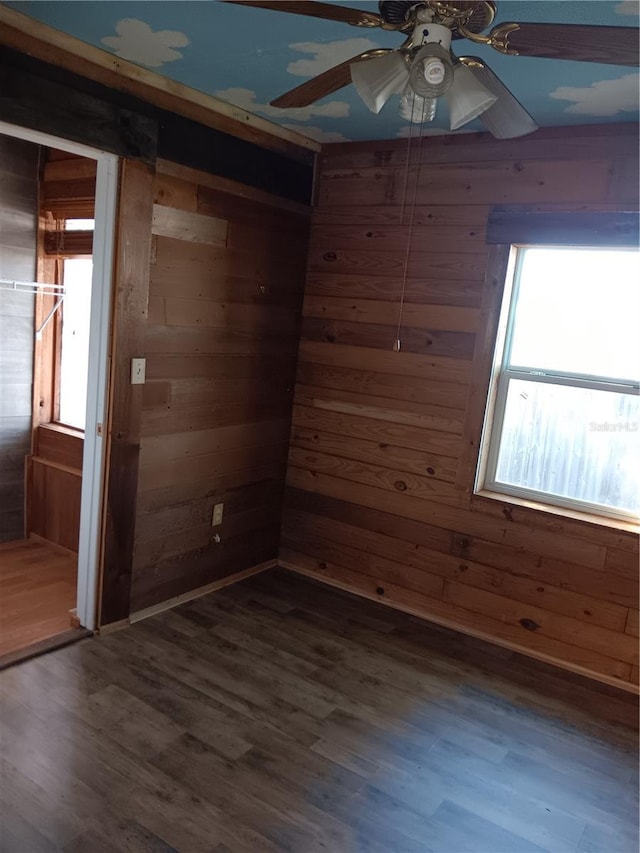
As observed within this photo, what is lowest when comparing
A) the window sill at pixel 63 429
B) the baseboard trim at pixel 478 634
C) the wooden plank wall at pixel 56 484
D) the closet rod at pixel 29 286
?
the baseboard trim at pixel 478 634

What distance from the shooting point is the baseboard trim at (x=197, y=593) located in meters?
3.15

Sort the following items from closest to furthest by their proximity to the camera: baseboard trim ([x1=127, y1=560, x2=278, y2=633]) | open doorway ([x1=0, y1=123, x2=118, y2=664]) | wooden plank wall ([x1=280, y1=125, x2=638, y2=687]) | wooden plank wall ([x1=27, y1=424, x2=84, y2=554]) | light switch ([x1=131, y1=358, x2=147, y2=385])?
1. light switch ([x1=131, y1=358, x2=147, y2=385])
2. wooden plank wall ([x1=280, y1=125, x2=638, y2=687])
3. baseboard trim ([x1=127, y1=560, x2=278, y2=633])
4. open doorway ([x1=0, y1=123, x2=118, y2=664])
5. wooden plank wall ([x1=27, y1=424, x2=84, y2=554])

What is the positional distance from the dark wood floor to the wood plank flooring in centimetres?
26

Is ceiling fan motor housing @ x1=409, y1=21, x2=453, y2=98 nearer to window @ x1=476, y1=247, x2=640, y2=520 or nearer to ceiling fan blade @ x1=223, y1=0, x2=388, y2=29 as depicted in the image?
ceiling fan blade @ x1=223, y1=0, x2=388, y2=29

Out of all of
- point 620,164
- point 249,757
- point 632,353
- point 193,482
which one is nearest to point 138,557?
point 193,482

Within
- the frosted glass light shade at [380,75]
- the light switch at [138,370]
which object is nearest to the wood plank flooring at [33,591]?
the light switch at [138,370]

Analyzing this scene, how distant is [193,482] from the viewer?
3307 mm

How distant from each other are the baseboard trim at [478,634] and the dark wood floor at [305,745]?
64mm

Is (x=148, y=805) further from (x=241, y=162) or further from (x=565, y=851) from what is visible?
(x=241, y=162)

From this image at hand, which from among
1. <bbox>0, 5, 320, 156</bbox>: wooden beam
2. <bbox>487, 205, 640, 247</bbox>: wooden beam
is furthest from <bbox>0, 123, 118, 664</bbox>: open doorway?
<bbox>487, 205, 640, 247</bbox>: wooden beam

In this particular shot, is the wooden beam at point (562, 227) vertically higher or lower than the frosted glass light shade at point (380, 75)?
lower

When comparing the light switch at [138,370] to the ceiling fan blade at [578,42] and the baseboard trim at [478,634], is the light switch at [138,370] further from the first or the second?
the ceiling fan blade at [578,42]

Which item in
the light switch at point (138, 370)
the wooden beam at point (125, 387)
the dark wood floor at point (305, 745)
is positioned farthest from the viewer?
the light switch at point (138, 370)

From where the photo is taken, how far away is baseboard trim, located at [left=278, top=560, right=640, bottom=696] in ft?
9.70
